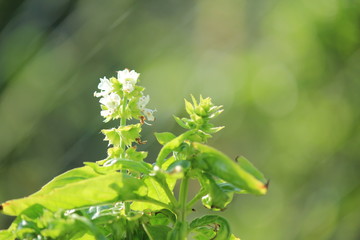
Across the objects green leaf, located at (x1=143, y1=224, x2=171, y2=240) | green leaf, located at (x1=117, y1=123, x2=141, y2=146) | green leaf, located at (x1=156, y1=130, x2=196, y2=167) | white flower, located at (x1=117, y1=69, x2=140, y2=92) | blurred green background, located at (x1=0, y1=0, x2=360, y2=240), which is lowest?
green leaf, located at (x1=143, y1=224, x2=171, y2=240)

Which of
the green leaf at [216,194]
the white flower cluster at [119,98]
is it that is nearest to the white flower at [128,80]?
the white flower cluster at [119,98]

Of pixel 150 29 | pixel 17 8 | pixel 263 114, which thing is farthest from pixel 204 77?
pixel 17 8

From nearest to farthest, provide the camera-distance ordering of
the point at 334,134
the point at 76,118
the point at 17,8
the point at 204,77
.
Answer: the point at 334,134 < the point at 204,77 < the point at 76,118 < the point at 17,8

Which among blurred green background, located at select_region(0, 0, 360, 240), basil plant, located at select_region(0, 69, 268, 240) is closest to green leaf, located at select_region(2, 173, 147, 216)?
basil plant, located at select_region(0, 69, 268, 240)

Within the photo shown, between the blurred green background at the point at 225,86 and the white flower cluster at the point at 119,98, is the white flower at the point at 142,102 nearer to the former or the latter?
the white flower cluster at the point at 119,98

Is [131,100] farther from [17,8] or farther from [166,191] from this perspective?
[17,8]

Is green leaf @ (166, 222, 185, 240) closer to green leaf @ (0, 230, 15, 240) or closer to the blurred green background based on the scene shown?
green leaf @ (0, 230, 15, 240)
